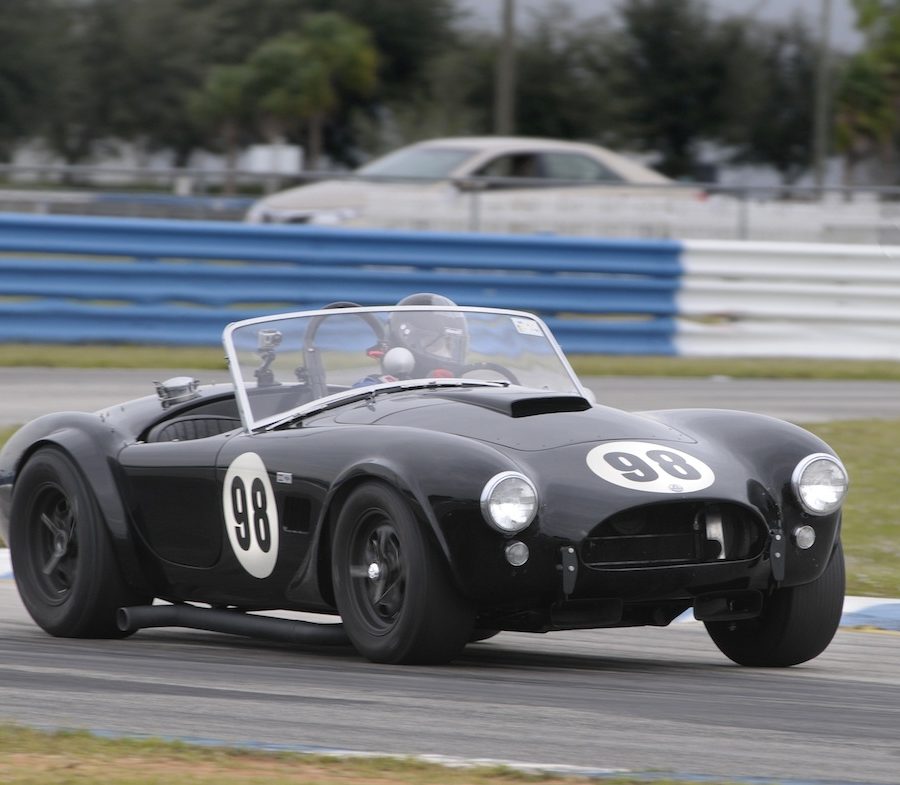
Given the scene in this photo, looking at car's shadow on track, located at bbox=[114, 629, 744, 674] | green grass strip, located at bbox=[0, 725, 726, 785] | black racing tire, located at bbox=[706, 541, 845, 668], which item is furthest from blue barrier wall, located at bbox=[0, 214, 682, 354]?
green grass strip, located at bbox=[0, 725, 726, 785]

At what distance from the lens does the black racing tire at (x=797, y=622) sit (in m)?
5.84

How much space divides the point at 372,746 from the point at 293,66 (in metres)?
42.3

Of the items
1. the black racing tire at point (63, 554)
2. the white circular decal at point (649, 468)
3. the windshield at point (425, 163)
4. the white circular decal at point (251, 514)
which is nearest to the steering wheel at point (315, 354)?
the white circular decal at point (251, 514)

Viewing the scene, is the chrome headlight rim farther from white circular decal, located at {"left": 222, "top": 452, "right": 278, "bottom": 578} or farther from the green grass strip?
the green grass strip

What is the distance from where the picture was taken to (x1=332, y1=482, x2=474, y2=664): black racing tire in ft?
17.4

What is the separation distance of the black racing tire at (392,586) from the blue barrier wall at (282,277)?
32.3 feet

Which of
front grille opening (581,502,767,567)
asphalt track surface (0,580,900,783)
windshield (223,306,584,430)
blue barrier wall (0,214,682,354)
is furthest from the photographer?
blue barrier wall (0,214,682,354)

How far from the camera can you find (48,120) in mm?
48094

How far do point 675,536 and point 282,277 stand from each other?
1050 cm

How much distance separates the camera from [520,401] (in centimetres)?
581

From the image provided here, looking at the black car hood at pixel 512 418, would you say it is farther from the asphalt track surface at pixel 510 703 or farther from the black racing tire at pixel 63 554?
the black racing tire at pixel 63 554

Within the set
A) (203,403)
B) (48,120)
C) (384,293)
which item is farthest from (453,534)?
(48,120)

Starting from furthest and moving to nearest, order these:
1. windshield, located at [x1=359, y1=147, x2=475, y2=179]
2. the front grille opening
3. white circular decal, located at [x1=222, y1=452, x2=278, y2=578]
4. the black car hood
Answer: windshield, located at [x1=359, y1=147, x2=475, y2=179], white circular decal, located at [x1=222, y1=452, x2=278, y2=578], the black car hood, the front grille opening

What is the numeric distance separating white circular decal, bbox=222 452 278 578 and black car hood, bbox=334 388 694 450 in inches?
12.7
